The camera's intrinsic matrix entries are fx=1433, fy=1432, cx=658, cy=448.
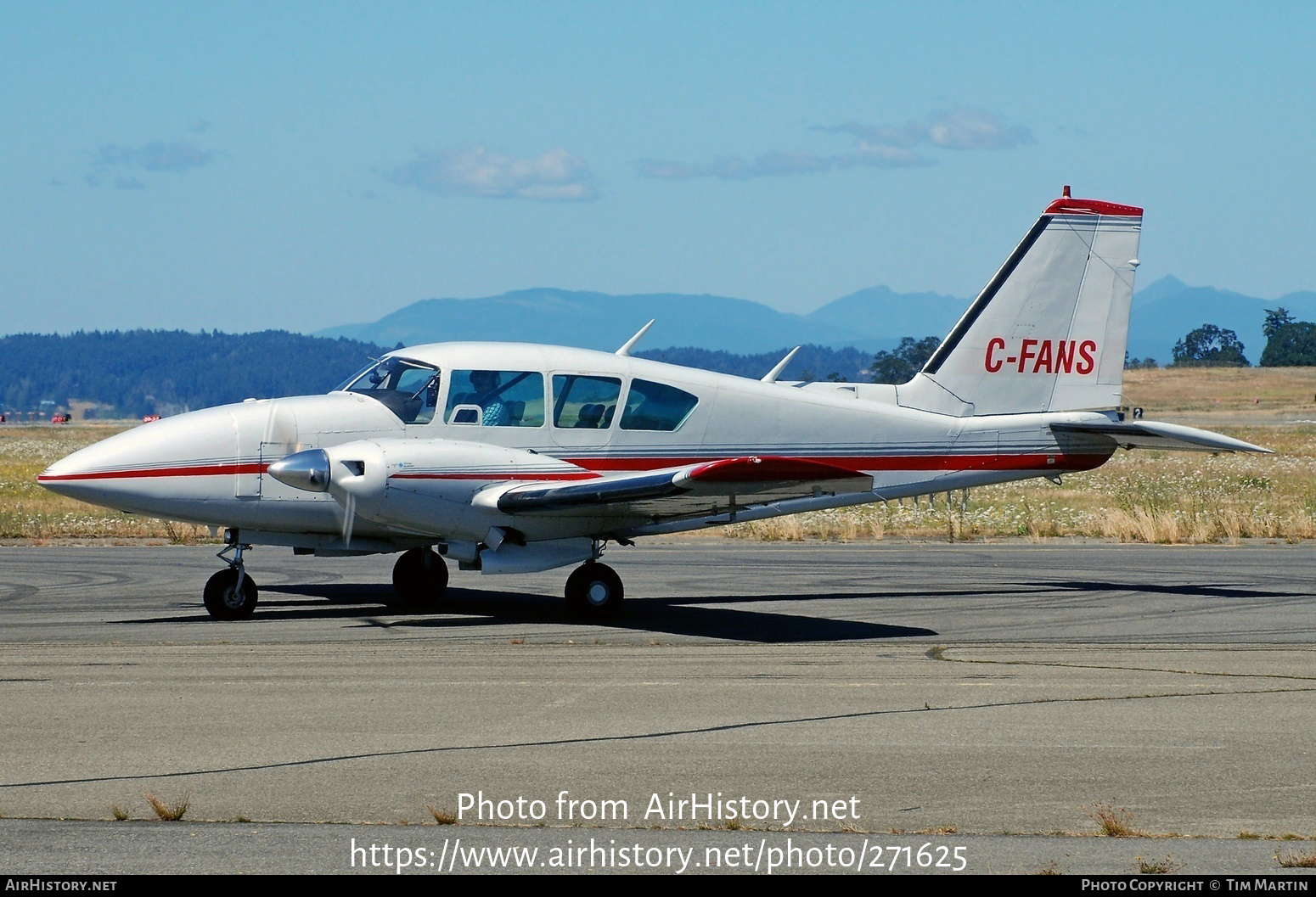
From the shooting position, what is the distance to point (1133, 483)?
38438 millimetres

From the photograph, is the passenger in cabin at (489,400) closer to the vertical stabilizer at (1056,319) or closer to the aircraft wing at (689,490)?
the aircraft wing at (689,490)

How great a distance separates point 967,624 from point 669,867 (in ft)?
30.2

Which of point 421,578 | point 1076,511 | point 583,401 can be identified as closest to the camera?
point 583,401

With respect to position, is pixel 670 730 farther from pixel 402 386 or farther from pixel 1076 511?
pixel 1076 511

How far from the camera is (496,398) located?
1612cm

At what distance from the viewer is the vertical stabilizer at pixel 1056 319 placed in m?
18.6

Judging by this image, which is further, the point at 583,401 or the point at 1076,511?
the point at 1076,511

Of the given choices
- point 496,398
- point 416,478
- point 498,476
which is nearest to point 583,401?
point 496,398

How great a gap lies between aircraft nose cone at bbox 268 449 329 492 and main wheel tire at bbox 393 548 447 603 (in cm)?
245

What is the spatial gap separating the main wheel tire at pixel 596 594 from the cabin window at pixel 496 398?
1.90 m

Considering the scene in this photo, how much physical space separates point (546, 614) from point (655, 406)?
274 cm

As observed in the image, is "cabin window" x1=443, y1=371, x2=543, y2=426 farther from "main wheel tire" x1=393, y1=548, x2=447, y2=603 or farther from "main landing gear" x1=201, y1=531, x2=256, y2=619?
"main landing gear" x1=201, y1=531, x2=256, y2=619

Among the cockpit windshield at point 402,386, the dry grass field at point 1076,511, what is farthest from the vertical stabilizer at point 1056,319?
the dry grass field at point 1076,511

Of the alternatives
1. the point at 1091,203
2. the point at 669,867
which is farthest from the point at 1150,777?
the point at 1091,203
